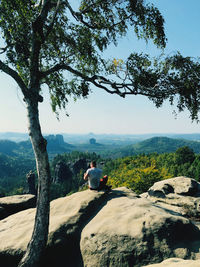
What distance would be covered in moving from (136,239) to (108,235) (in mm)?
1173

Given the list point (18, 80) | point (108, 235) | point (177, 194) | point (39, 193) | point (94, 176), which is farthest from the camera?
point (177, 194)

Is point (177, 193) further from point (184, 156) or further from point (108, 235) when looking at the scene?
point (184, 156)

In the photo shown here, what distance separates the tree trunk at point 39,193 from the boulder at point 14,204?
8.54 meters

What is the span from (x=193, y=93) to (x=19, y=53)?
9.76 meters

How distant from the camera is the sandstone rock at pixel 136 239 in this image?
7.23 m

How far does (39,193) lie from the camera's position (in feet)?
29.8

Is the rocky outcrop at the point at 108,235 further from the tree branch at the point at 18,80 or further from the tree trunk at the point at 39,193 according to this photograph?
the tree branch at the point at 18,80

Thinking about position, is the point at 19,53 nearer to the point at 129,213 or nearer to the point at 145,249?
the point at 129,213

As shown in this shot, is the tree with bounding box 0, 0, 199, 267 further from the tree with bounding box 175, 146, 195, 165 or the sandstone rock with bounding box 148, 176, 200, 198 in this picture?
the tree with bounding box 175, 146, 195, 165

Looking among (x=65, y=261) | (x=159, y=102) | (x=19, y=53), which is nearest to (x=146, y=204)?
(x=65, y=261)

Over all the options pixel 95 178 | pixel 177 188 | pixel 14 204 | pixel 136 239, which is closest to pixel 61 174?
pixel 14 204

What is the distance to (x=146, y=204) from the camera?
9773mm

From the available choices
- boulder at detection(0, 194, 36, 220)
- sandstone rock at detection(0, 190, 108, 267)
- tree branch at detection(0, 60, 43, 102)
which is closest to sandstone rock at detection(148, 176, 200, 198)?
sandstone rock at detection(0, 190, 108, 267)

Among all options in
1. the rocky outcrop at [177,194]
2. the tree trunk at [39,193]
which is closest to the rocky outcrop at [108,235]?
the tree trunk at [39,193]
